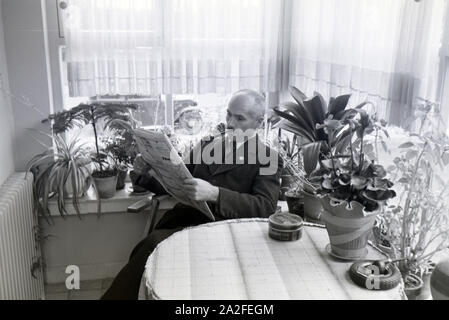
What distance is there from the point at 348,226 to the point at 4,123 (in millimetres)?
→ 1946

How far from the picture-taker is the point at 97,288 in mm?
2861

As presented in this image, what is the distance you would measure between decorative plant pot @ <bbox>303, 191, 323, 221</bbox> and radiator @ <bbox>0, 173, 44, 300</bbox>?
1406mm

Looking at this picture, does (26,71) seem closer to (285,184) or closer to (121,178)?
(121,178)

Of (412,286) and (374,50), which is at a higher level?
(374,50)

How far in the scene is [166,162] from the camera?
1.99 m

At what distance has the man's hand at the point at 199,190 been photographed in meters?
2.06

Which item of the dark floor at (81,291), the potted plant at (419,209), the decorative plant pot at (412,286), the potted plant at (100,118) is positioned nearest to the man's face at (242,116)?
the potted plant at (100,118)

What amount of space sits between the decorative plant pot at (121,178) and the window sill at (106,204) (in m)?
0.06

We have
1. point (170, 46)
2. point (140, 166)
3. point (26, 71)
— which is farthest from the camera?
point (170, 46)

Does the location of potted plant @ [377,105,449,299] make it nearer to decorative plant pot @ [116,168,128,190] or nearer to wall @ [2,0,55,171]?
decorative plant pot @ [116,168,128,190]

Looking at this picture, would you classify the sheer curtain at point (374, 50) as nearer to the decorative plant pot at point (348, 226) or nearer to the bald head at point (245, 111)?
the bald head at point (245, 111)

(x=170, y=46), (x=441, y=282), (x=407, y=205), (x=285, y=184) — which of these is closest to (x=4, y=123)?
(x=170, y=46)

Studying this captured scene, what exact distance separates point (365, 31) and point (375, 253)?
109cm

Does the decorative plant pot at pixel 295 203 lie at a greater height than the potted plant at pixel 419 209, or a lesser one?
lesser
